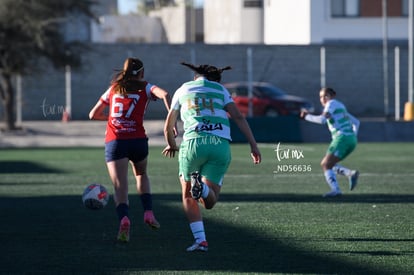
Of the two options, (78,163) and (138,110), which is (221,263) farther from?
(78,163)

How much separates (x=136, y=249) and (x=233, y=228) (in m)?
2.15

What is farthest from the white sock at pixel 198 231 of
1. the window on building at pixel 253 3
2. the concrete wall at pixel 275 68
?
the window on building at pixel 253 3

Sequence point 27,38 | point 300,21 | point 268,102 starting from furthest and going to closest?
1. point 300,21
2. point 268,102
3. point 27,38

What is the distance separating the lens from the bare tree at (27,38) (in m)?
38.3

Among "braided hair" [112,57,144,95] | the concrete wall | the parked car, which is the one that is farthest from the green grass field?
the concrete wall

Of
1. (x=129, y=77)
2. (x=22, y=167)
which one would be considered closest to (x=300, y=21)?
(x=22, y=167)

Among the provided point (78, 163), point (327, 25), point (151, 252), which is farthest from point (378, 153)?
point (327, 25)

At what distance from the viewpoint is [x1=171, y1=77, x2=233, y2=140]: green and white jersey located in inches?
414

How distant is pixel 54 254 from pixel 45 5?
2937 cm

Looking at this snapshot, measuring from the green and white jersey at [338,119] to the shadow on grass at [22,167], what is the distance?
27.6 feet

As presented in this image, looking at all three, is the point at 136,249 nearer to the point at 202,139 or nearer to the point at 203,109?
the point at 202,139

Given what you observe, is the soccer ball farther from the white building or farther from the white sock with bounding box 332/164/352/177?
the white building

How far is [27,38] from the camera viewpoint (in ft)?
127

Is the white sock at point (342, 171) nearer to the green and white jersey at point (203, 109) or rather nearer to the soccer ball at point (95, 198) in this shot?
the soccer ball at point (95, 198)
